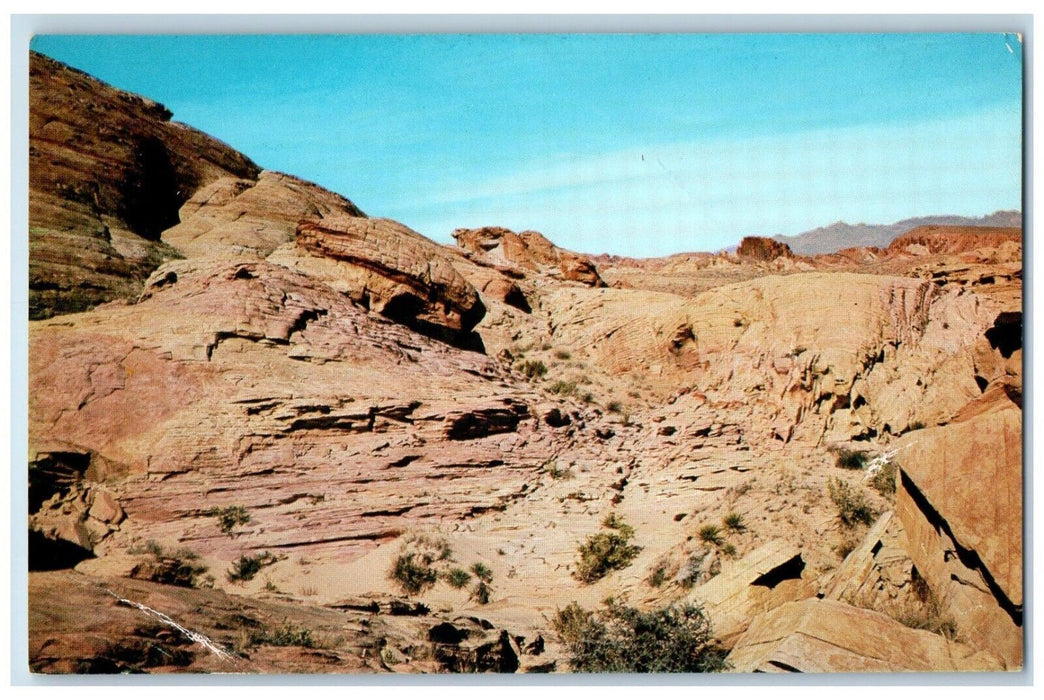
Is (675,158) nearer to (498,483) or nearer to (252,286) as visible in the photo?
(498,483)

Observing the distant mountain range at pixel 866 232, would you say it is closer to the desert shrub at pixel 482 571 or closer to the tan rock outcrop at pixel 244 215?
the desert shrub at pixel 482 571

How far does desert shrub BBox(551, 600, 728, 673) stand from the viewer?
9.46 m

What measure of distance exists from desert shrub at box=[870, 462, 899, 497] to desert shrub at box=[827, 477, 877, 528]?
20 centimetres

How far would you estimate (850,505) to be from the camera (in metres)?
10.7

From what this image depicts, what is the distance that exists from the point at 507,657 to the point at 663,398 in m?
6.22

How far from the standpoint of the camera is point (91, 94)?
1302cm

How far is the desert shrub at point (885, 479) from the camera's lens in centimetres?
1080

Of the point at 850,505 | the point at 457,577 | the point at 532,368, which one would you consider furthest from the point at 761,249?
the point at 457,577

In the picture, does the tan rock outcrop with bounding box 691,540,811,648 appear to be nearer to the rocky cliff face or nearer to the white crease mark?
the rocky cliff face

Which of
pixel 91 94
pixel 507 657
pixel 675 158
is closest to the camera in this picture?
pixel 507 657

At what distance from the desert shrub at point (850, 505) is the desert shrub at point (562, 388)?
4867mm

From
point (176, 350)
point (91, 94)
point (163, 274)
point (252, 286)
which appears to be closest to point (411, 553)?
point (176, 350)

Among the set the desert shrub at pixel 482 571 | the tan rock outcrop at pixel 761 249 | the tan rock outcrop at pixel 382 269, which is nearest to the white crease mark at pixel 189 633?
the desert shrub at pixel 482 571

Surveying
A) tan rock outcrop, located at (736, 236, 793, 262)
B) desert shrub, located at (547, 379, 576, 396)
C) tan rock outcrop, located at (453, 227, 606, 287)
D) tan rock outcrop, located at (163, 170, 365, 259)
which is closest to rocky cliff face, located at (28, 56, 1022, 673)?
desert shrub, located at (547, 379, 576, 396)
